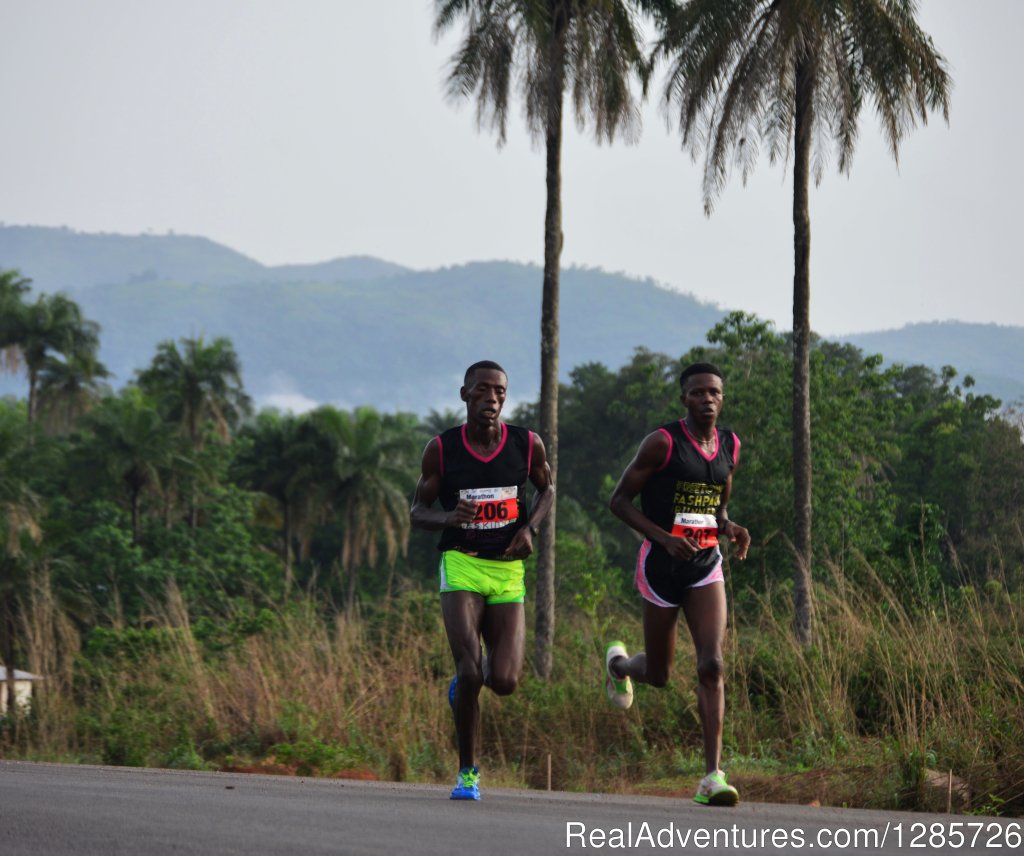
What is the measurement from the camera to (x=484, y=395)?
820 cm

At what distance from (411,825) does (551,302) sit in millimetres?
18934

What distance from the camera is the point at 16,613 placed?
50.1 metres

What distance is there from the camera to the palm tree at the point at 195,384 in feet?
233

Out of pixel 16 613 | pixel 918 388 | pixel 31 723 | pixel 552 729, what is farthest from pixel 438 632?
pixel 918 388

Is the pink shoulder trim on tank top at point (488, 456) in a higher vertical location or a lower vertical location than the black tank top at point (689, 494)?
higher

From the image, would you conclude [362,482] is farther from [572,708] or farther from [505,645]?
[505,645]

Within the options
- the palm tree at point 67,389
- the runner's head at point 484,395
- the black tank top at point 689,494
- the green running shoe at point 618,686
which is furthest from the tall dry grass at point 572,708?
the palm tree at point 67,389

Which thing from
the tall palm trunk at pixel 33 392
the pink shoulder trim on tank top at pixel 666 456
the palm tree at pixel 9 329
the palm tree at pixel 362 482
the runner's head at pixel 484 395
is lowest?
the pink shoulder trim on tank top at pixel 666 456

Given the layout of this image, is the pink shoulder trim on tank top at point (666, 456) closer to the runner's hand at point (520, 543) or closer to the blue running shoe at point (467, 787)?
the runner's hand at point (520, 543)

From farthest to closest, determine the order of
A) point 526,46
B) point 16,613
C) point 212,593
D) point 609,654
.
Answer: point 212,593, point 16,613, point 526,46, point 609,654

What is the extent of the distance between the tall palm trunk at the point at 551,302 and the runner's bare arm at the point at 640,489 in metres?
15.5

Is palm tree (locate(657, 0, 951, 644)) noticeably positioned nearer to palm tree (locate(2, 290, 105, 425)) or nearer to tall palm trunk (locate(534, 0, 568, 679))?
tall palm trunk (locate(534, 0, 568, 679))

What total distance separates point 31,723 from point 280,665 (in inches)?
113

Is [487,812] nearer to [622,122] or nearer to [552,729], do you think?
[552,729]
